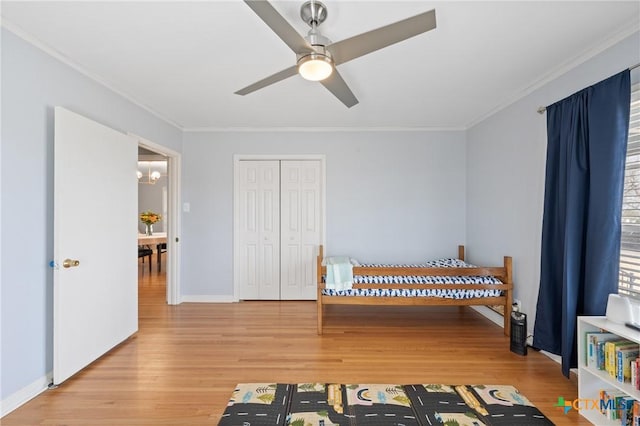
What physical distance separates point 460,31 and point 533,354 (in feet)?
8.79

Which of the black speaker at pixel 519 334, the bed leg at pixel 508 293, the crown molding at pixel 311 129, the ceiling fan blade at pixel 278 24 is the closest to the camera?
the ceiling fan blade at pixel 278 24

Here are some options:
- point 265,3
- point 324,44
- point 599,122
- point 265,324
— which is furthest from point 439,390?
point 265,3

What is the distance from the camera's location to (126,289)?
2.85m

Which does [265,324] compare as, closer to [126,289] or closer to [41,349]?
[126,289]

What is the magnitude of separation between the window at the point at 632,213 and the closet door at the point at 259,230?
3373 millimetres

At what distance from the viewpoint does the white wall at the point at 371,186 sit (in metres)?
4.11

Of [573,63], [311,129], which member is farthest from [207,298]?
[573,63]

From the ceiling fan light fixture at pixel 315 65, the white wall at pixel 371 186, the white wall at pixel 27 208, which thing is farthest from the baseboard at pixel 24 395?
the ceiling fan light fixture at pixel 315 65

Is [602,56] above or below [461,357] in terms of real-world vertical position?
above

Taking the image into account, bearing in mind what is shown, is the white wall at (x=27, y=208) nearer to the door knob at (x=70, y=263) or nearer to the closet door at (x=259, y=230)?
the door knob at (x=70, y=263)

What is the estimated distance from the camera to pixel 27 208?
1972 mm

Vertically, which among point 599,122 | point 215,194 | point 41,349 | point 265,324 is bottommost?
point 265,324

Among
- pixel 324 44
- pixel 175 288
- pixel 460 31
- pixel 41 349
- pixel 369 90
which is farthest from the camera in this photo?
pixel 175 288

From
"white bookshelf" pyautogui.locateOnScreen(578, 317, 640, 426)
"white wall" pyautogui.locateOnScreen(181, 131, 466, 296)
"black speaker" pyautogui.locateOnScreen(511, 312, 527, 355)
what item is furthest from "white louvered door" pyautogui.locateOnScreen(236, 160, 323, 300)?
"white bookshelf" pyautogui.locateOnScreen(578, 317, 640, 426)
